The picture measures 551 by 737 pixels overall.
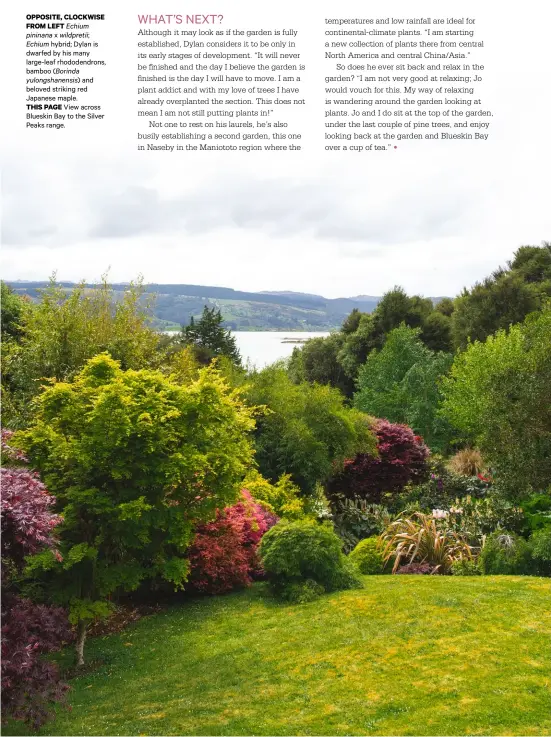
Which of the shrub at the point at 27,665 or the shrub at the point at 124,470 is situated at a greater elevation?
the shrub at the point at 124,470

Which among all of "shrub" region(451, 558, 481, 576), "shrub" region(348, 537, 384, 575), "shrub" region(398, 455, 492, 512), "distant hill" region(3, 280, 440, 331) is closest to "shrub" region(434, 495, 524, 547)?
"shrub" region(451, 558, 481, 576)

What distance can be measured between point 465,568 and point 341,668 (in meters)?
6.41

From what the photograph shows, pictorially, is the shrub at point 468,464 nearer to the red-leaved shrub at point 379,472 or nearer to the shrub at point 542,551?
the red-leaved shrub at point 379,472

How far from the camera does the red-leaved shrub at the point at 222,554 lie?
12875mm

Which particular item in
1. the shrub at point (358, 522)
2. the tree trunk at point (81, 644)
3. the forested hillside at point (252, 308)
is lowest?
the shrub at point (358, 522)

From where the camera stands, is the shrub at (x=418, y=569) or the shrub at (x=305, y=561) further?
the shrub at (x=418, y=569)

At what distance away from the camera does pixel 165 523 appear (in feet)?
35.0

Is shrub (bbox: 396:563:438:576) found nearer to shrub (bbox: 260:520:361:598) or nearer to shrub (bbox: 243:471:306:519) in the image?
shrub (bbox: 260:520:361:598)

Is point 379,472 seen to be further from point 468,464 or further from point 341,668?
point 341,668

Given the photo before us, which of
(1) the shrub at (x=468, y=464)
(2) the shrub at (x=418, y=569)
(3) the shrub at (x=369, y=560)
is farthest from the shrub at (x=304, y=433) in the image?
(1) the shrub at (x=468, y=464)

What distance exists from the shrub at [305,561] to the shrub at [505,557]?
10.4ft

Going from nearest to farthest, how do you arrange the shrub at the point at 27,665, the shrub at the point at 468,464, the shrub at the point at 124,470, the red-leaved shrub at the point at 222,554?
the shrub at the point at 27,665
the shrub at the point at 124,470
the red-leaved shrub at the point at 222,554
the shrub at the point at 468,464

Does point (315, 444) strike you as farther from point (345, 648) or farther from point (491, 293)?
point (491, 293)

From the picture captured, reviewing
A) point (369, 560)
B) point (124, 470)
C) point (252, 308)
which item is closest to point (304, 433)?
point (369, 560)
